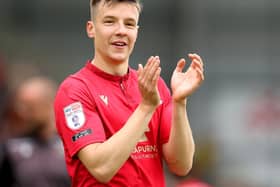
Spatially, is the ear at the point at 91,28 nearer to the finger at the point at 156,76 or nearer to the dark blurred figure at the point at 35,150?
the finger at the point at 156,76

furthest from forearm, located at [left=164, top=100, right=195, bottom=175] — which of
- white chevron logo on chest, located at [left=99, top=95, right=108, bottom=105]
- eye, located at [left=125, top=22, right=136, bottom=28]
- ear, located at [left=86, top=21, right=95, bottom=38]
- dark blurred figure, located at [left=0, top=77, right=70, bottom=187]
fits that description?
dark blurred figure, located at [left=0, top=77, right=70, bottom=187]

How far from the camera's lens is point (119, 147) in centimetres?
559

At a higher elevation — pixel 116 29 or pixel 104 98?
pixel 116 29

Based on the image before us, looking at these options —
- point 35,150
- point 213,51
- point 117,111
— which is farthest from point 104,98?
point 213,51

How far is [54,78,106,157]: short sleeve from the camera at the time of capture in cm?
577

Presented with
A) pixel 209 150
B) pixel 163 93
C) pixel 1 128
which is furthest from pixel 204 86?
pixel 163 93

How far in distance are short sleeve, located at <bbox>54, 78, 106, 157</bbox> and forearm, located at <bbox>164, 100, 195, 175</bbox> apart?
0.38 m

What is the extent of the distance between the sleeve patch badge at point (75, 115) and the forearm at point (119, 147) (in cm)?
22

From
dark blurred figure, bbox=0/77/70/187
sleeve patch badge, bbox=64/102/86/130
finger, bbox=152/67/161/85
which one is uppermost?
finger, bbox=152/67/161/85

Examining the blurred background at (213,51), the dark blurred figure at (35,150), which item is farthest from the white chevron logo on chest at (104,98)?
the blurred background at (213,51)

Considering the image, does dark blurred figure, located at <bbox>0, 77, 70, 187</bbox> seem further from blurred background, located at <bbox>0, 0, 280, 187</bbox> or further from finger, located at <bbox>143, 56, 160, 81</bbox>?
blurred background, located at <bbox>0, 0, 280, 187</bbox>

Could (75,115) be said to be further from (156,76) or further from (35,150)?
(35,150)

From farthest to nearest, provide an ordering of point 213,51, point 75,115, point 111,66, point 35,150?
point 213,51 → point 35,150 → point 111,66 → point 75,115

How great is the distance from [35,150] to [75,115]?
3436 mm
